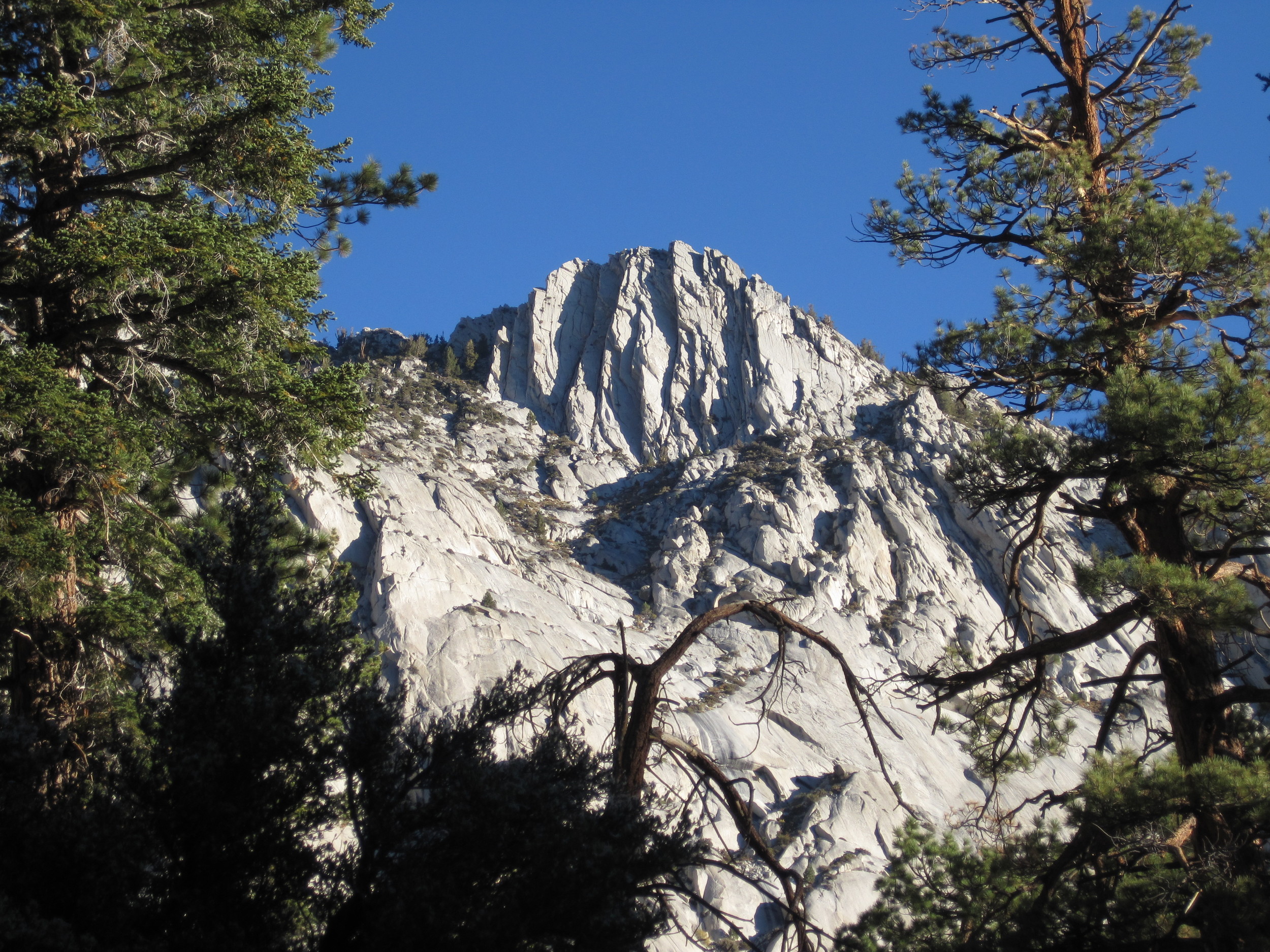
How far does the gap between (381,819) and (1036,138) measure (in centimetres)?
851

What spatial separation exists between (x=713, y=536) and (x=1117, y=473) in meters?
56.9

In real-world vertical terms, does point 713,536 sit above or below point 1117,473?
above

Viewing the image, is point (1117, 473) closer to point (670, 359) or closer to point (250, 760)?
point (250, 760)

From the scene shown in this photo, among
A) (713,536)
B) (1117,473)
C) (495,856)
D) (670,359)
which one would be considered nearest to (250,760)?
(495,856)

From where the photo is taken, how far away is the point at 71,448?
620 centimetres

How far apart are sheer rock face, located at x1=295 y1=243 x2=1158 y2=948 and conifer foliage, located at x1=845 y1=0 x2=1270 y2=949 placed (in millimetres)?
1549

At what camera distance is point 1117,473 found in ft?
22.0

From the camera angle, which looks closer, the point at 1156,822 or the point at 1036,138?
the point at 1156,822

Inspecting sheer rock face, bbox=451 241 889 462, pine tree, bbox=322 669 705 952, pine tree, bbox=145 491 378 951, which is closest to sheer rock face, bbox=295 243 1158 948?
sheer rock face, bbox=451 241 889 462

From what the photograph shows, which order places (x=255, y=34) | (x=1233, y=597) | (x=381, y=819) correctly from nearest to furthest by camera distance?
(x=381, y=819), (x=1233, y=597), (x=255, y=34)

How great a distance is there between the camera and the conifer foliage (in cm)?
584

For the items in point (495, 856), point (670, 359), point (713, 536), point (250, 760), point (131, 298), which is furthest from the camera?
point (670, 359)

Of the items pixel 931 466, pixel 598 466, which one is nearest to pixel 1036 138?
pixel 931 466

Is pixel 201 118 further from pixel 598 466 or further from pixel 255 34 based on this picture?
pixel 598 466
